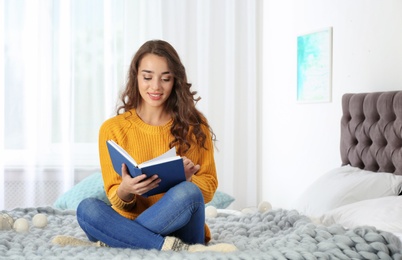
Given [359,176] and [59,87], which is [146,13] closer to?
[59,87]

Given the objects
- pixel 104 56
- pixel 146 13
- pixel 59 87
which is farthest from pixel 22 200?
pixel 146 13

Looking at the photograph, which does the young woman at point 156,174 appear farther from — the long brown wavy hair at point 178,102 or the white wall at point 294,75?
the white wall at point 294,75

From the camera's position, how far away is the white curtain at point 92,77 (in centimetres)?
498

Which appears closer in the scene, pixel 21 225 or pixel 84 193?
pixel 21 225

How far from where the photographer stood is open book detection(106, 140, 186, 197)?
222 centimetres

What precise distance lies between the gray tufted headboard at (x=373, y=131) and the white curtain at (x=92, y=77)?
1.62m

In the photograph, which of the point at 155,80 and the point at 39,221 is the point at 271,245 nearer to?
the point at 155,80

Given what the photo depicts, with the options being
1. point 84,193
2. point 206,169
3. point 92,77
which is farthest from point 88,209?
point 92,77

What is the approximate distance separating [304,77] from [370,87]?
30.4 inches

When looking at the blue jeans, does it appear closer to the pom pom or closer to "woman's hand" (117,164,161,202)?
"woman's hand" (117,164,161,202)

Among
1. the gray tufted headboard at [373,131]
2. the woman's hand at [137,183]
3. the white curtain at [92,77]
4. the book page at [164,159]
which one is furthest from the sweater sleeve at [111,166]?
the white curtain at [92,77]

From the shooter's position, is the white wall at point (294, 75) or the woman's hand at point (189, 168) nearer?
the woman's hand at point (189, 168)

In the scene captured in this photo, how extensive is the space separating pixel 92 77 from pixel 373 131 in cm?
228

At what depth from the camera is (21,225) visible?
2.76m
